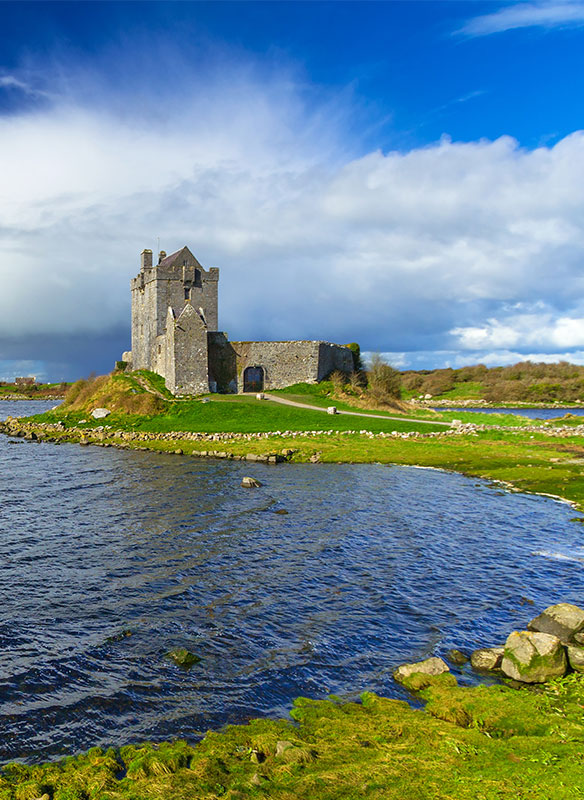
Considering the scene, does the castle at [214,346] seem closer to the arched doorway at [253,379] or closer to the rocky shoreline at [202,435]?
the arched doorway at [253,379]

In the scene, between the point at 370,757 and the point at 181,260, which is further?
the point at 181,260

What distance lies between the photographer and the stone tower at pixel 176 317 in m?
59.4

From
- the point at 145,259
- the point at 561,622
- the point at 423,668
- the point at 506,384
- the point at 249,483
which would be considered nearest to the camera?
the point at 423,668

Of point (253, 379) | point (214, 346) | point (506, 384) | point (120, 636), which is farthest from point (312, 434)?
point (506, 384)

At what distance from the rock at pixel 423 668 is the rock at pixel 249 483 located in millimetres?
18493

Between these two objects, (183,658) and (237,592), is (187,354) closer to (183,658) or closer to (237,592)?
(237,592)

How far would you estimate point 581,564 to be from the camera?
1683 centimetres

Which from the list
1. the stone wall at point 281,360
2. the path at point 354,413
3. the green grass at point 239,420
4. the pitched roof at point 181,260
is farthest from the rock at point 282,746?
the pitched roof at point 181,260

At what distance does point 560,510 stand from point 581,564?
25.2 feet

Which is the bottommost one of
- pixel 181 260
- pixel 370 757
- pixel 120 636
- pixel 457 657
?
pixel 457 657

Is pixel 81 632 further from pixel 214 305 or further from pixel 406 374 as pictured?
pixel 406 374

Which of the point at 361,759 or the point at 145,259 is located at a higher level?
the point at 145,259

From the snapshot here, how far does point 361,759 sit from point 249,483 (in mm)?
21450

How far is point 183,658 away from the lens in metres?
11.0
